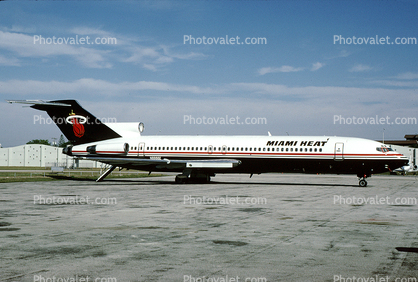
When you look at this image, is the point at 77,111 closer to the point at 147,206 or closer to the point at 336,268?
the point at 147,206

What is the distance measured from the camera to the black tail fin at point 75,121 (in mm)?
36500

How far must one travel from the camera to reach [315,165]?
31.8 meters

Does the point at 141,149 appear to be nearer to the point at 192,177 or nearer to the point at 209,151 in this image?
the point at 192,177

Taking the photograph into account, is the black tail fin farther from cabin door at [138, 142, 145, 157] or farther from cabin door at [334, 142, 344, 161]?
cabin door at [334, 142, 344, 161]

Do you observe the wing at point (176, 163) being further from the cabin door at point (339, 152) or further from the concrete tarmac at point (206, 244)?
the concrete tarmac at point (206, 244)

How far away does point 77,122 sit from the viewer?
3697cm

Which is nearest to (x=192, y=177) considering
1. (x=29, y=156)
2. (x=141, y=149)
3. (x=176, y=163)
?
(x=176, y=163)

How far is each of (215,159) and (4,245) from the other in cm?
2528

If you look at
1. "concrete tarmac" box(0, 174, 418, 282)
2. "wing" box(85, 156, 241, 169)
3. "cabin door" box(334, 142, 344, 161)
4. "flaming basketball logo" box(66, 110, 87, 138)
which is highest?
"flaming basketball logo" box(66, 110, 87, 138)

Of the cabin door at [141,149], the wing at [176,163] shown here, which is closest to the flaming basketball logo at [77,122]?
the wing at [176,163]

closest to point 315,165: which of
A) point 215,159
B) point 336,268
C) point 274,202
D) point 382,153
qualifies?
point 382,153

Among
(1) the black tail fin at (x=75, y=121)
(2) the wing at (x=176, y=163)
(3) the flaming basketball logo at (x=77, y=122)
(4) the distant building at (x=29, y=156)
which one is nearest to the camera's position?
(2) the wing at (x=176, y=163)

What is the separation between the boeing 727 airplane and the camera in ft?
103
